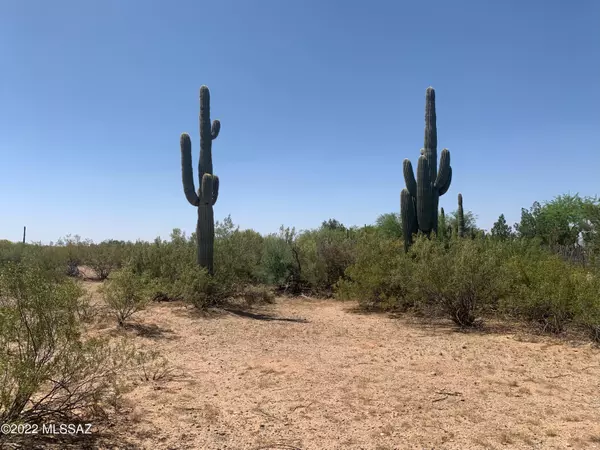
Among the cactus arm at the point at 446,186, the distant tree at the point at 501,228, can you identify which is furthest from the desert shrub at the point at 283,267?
the distant tree at the point at 501,228

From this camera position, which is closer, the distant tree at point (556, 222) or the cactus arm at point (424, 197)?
the cactus arm at point (424, 197)

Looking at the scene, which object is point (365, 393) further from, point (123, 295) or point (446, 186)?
point (446, 186)

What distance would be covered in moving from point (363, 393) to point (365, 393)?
0.02 m

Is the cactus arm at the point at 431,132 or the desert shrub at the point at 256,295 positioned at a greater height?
the cactus arm at the point at 431,132

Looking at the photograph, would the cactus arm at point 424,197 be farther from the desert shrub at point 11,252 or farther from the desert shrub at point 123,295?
the desert shrub at point 11,252

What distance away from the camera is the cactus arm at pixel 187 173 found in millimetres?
12133

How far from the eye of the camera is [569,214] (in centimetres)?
2917

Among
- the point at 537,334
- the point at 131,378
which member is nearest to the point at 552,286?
the point at 537,334

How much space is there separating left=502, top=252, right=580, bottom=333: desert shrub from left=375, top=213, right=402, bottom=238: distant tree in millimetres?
20185

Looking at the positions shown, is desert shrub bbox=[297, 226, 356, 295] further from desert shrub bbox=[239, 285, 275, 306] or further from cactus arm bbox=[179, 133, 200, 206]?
cactus arm bbox=[179, 133, 200, 206]

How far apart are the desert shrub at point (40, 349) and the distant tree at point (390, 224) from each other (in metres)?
26.4

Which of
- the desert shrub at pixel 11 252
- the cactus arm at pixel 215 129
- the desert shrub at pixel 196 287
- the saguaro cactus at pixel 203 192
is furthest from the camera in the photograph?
the desert shrub at pixel 11 252

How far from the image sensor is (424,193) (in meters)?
13.0

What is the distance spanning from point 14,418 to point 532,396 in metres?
5.04
